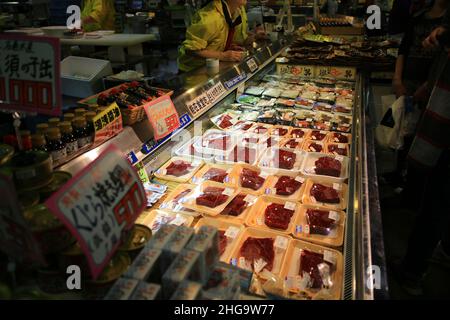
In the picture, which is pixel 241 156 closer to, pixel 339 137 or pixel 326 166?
pixel 326 166

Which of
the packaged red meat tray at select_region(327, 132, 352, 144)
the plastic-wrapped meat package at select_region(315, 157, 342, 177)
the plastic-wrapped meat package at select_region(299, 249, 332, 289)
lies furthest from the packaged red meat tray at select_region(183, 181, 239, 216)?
the packaged red meat tray at select_region(327, 132, 352, 144)

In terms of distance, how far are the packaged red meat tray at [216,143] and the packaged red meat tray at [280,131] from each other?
53 cm

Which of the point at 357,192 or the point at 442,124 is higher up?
the point at 442,124

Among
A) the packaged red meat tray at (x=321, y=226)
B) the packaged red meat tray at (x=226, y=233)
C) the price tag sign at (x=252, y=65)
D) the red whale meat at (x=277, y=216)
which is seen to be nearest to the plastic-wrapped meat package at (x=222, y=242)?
the packaged red meat tray at (x=226, y=233)

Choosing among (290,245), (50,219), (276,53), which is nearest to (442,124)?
(290,245)

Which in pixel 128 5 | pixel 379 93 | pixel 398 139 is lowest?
pixel 398 139

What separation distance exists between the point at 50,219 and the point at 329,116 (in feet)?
12.2

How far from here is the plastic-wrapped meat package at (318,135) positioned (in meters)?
3.82

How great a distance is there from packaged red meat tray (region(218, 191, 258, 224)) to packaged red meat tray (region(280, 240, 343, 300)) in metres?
0.44

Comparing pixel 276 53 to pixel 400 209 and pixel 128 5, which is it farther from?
pixel 128 5

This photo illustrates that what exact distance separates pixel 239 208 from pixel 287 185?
0.55 meters

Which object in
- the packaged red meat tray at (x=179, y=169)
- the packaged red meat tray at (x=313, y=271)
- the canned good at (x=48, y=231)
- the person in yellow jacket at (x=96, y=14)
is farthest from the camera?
the person in yellow jacket at (x=96, y=14)

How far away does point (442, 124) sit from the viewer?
284 centimetres

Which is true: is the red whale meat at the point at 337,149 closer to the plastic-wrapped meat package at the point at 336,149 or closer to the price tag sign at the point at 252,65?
the plastic-wrapped meat package at the point at 336,149
